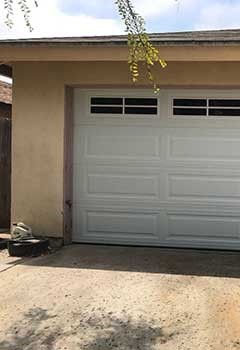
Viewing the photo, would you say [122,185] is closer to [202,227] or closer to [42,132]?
[202,227]

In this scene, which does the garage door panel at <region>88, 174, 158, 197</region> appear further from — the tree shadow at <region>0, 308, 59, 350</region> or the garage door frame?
the tree shadow at <region>0, 308, 59, 350</region>

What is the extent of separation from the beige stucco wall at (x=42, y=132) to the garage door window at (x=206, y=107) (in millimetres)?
382

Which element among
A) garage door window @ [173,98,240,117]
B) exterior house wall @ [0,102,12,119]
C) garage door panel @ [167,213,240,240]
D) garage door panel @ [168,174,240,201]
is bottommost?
garage door panel @ [167,213,240,240]

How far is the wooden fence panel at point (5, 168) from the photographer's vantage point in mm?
10844

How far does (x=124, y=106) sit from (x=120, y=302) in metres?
4.07

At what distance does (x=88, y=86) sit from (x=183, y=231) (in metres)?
2.72

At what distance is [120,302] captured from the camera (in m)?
6.07

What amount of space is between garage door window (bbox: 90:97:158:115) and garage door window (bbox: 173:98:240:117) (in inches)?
14.7

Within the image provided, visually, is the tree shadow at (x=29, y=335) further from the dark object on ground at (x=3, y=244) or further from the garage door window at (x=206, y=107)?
the garage door window at (x=206, y=107)

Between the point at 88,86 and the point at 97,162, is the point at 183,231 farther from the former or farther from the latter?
the point at 88,86

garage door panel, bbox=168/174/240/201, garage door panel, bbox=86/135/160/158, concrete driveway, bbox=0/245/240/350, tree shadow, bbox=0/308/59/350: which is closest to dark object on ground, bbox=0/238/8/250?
concrete driveway, bbox=0/245/240/350

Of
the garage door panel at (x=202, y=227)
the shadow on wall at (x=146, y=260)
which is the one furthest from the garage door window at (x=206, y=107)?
the shadow on wall at (x=146, y=260)

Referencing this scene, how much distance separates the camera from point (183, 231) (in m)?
9.21

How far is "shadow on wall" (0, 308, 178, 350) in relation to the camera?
16.4 ft
